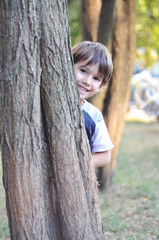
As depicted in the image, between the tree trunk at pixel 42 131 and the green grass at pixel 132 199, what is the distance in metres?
1.65

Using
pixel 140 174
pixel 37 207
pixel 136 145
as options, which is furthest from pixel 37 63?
pixel 136 145

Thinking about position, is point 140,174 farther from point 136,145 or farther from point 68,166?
point 68,166

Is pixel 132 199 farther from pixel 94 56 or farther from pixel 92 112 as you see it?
pixel 94 56

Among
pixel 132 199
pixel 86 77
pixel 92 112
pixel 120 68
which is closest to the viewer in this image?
pixel 86 77

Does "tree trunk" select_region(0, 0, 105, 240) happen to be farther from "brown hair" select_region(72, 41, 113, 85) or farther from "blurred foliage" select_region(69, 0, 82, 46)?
"blurred foliage" select_region(69, 0, 82, 46)

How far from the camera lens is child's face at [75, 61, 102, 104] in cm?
244

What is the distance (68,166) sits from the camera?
2.18 m

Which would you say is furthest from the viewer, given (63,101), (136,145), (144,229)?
(136,145)

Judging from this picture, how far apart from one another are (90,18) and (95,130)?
3342mm

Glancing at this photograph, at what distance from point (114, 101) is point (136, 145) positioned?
590cm

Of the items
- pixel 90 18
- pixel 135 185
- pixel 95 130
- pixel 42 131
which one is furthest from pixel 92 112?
pixel 135 185

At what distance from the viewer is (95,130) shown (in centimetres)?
254

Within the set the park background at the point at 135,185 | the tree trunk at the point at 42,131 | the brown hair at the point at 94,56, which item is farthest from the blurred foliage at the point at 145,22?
the tree trunk at the point at 42,131

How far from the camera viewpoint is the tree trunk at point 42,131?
1.94m
